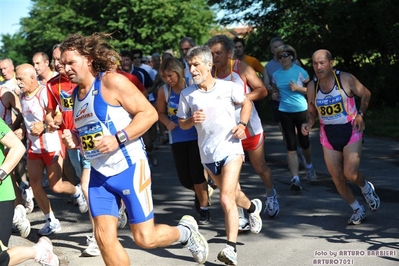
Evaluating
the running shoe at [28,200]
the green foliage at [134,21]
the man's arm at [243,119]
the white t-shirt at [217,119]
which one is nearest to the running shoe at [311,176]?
the man's arm at [243,119]

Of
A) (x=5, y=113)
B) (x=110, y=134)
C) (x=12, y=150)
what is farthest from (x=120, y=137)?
(x=5, y=113)

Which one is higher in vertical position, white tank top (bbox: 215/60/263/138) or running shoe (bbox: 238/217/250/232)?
white tank top (bbox: 215/60/263/138)

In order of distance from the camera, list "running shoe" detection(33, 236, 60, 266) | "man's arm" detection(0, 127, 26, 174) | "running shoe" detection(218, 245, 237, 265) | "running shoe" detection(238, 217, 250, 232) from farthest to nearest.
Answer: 1. "running shoe" detection(238, 217, 250, 232)
2. "running shoe" detection(218, 245, 237, 265)
3. "running shoe" detection(33, 236, 60, 266)
4. "man's arm" detection(0, 127, 26, 174)

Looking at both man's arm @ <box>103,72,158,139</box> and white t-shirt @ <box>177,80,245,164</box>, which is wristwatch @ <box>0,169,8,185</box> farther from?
white t-shirt @ <box>177,80,245,164</box>

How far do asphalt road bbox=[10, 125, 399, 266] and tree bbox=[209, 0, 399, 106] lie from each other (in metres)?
6.81

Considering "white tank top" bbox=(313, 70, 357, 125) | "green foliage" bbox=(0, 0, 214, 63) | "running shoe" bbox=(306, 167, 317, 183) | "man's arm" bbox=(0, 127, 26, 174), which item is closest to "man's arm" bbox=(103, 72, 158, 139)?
"man's arm" bbox=(0, 127, 26, 174)

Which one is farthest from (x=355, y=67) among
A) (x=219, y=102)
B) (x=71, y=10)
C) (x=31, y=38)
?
(x=31, y=38)

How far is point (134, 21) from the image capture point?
46750 mm

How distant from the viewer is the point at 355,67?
19969 mm

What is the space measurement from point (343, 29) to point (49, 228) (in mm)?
12556

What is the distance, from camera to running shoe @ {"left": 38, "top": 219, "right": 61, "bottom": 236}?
8344 mm

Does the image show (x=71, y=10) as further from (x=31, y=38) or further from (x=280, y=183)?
(x=280, y=183)

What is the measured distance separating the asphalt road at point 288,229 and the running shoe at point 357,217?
0.10 m

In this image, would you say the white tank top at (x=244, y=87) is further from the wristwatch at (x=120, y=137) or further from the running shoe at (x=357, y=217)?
the wristwatch at (x=120, y=137)
